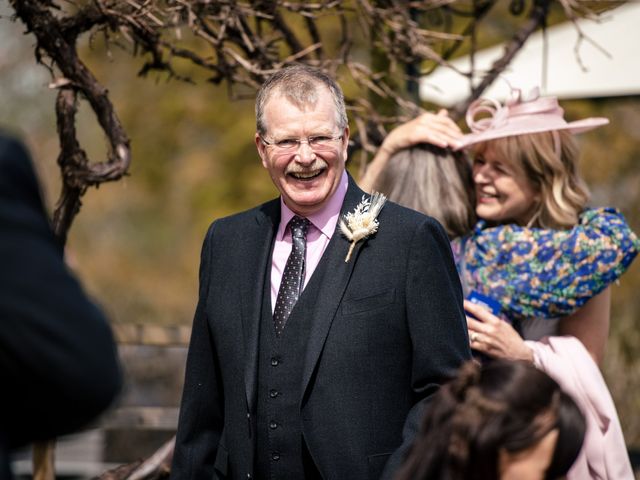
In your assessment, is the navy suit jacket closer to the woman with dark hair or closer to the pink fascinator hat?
the woman with dark hair

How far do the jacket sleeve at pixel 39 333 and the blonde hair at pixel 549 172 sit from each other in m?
2.71

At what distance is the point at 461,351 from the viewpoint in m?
3.31

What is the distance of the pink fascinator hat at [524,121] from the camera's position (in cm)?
434

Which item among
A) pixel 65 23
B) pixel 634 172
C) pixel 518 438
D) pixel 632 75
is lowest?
pixel 634 172

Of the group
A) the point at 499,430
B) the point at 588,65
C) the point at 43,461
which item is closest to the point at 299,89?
the point at 499,430

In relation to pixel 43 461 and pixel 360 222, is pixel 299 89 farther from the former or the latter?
pixel 43 461

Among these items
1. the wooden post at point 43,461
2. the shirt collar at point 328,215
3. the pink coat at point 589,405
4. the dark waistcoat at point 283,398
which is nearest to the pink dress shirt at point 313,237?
the shirt collar at point 328,215

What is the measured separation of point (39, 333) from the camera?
70.6 inches

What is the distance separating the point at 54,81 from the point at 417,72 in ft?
6.27

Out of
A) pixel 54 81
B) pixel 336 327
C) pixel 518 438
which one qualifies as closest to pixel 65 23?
pixel 54 81

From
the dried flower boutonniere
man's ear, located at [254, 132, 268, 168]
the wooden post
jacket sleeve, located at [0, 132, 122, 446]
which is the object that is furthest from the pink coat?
jacket sleeve, located at [0, 132, 122, 446]

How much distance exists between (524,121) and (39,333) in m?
2.93

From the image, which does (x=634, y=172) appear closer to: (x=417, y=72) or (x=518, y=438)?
(x=417, y=72)

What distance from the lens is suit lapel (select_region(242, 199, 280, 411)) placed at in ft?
10.8
